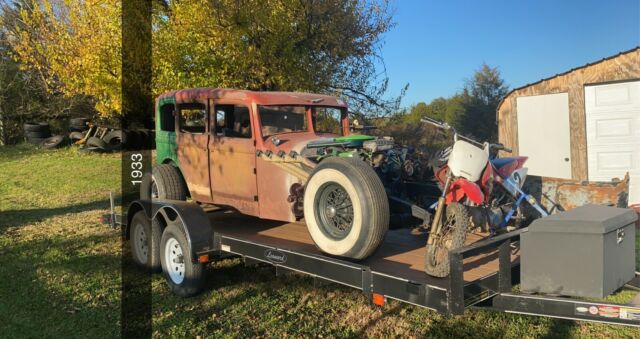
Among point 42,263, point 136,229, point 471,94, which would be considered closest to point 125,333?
point 136,229

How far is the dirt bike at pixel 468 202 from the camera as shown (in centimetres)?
349

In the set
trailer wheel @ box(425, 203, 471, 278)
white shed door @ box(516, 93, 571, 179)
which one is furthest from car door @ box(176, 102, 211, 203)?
white shed door @ box(516, 93, 571, 179)

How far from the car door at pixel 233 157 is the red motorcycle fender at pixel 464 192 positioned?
7.11ft

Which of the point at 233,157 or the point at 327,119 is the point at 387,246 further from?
the point at 327,119

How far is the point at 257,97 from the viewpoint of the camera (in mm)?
5258

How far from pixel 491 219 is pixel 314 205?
1462mm

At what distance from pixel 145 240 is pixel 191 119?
5.52ft

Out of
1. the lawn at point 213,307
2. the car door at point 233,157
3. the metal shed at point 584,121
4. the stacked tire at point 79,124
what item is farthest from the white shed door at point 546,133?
the stacked tire at point 79,124

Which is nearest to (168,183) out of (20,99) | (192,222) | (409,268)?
(192,222)

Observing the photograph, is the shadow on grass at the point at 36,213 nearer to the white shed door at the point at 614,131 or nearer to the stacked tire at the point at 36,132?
the white shed door at the point at 614,131

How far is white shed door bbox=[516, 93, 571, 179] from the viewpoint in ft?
36.1

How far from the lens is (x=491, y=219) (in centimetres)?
402

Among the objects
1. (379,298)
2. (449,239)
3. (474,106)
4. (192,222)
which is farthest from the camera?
(474,106)

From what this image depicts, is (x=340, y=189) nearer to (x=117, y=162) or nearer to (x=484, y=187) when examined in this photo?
(x=484, y=187)
